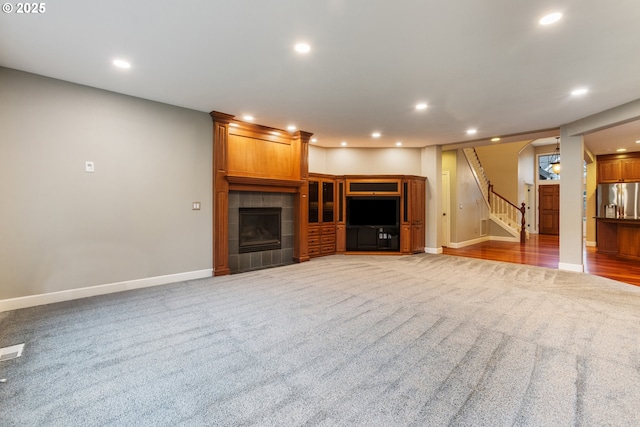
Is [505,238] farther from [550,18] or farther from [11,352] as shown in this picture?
[11,352]

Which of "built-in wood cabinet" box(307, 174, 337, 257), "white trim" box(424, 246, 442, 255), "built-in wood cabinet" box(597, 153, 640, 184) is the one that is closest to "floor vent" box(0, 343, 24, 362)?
"built-in wood cabinet" box(307, 174, 337, 257)

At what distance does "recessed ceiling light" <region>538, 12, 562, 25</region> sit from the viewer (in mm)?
2221

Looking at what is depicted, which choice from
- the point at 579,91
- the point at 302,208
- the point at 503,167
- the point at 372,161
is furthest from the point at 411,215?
the point at 503,167

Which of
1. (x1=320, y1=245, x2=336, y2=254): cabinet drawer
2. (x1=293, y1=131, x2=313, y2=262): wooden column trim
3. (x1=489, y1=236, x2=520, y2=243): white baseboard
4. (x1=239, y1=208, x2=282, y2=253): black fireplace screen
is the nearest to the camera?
(x1=239, y1=208, x2=282, y2=253): black fireplace screen

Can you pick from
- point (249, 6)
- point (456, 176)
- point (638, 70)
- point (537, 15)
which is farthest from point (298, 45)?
point (456, 176)

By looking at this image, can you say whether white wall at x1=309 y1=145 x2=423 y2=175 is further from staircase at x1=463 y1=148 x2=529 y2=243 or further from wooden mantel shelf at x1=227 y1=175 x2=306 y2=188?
staircase at x1=463 y1=148 x2=529 y2=243

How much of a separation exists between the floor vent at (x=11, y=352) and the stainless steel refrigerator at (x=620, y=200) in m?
10.2

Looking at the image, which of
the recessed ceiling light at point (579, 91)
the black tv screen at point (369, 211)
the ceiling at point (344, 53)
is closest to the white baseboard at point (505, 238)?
the black tv screen at point (369, 211)

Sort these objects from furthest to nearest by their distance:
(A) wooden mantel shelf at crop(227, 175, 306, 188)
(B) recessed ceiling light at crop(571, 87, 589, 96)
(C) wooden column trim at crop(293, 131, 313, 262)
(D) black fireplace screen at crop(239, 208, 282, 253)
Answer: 1. (C) wooden column trim at crop(293, 131, 313, 262)
2. (D) black fireplace screen at crop(239, 208, 282, 253)
3. (A) wooden mantel shelf at crop(227, 175, 306, 188)
4. (B) recessed ceiling light at crop(571, 87, 589, 96)

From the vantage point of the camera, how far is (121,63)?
10.2 ft

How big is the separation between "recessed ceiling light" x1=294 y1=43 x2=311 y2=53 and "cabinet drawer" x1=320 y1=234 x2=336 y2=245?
15.0 ft

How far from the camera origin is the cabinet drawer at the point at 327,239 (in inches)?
268

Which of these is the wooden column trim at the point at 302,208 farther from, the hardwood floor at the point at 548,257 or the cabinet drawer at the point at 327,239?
the hardwood floor at the point at 548,257

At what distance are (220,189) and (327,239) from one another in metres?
2.99
